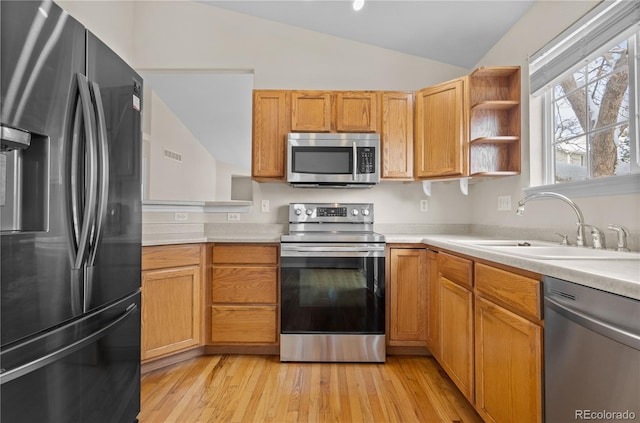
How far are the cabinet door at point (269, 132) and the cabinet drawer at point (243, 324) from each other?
1.09 meters

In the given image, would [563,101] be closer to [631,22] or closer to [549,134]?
[549,134]

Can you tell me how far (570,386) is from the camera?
1.04m

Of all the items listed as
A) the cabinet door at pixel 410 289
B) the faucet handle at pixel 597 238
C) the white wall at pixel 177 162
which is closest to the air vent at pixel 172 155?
the white wall at pixel 177 162

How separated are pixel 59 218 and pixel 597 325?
1598 millimetres

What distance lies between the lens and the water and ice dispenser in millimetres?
933

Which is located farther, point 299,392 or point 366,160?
point 366,160

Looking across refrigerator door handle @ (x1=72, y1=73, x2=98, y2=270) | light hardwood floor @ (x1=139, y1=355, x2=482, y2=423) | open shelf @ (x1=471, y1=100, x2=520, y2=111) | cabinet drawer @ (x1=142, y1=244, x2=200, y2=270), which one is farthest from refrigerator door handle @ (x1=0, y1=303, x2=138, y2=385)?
open shelf @ (x1=471, y1=100, x2=520, y2=111)

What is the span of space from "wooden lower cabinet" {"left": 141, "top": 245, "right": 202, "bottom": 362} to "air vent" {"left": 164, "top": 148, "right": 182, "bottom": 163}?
99 centimetres

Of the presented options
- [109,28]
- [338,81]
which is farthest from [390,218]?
[109,28]

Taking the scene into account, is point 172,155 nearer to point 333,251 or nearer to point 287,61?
point 287,61

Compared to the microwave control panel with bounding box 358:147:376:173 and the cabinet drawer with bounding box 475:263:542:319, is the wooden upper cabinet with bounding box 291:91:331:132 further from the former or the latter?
the cabinet drawer with bounding box 475:263:542:319

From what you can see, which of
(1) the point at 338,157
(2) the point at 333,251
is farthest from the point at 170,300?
(1) the point at 338,157

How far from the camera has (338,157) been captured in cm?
275

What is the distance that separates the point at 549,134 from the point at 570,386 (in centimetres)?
177
